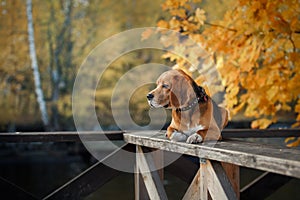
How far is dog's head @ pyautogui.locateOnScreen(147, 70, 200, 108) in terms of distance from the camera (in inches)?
98.5

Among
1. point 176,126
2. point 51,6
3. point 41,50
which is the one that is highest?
point 51,6

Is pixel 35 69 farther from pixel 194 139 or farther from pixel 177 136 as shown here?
pixel 194 139

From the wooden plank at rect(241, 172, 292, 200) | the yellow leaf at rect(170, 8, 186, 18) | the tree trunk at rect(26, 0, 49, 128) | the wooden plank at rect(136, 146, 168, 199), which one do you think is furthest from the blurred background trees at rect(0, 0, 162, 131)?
the wooden plank at rect(136, 146, 168, 199)

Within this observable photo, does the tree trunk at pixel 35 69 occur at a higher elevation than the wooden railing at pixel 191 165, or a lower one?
higher

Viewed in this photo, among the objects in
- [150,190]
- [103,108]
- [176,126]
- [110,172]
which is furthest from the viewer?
[103,108]

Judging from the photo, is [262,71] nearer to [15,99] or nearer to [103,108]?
[103,108]

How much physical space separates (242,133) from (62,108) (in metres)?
10.4

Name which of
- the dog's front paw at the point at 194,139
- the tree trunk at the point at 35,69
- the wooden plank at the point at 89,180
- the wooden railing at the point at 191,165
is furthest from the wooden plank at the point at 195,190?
the tree trunk at the point at 35,69

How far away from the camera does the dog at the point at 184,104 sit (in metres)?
2.47

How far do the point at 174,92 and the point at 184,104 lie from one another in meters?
0.09

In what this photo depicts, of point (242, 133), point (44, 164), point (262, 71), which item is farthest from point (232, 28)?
point (44, 164)

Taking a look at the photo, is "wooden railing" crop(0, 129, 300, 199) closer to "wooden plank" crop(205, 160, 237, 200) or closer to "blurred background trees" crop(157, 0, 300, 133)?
"wooden plank" crop(205, 160, 237, 200)

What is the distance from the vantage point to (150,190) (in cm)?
296

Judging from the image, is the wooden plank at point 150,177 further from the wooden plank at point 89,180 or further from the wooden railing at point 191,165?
the wooden plank at point 89,180
